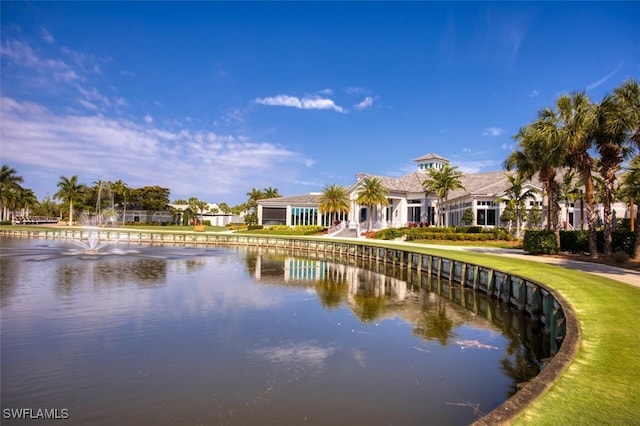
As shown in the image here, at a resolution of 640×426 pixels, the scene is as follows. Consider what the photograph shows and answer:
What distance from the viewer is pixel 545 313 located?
14.7 m

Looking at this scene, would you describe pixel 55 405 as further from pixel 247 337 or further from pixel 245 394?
pixel 247 337

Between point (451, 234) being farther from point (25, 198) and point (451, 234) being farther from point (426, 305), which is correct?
point (25, 198)

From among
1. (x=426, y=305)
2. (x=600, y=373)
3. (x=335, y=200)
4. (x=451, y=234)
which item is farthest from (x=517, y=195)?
(x=600, y=373)

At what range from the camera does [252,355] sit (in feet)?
36.0

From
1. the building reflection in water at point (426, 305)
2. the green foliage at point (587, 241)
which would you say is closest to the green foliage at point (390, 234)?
the building reflection in water at point (426, 305)

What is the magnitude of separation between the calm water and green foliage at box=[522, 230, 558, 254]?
10695 mm

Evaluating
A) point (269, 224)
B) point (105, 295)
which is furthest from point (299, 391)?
point (269, 224)

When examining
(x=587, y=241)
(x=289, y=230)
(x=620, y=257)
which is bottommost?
(x=620, y=257)

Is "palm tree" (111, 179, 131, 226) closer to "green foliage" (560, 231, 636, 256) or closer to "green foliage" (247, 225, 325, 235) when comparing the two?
"green foliage" (247, 225, 325, 235)

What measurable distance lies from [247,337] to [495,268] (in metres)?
13.8

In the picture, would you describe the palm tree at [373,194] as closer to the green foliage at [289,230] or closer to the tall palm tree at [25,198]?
the green foliage at [289,230]

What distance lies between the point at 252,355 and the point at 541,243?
24522 millimetres

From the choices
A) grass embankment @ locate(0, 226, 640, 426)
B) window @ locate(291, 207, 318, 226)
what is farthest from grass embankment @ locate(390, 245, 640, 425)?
window @ locate(291, 207, 318, 226)

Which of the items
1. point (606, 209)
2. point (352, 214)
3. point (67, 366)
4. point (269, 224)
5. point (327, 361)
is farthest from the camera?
point (269, 224)
